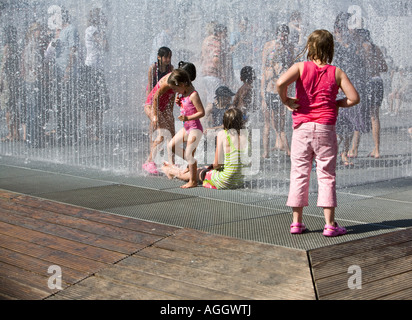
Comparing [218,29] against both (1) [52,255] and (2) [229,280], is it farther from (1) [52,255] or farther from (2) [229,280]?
(2) [229,280]

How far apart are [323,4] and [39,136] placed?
7.20m

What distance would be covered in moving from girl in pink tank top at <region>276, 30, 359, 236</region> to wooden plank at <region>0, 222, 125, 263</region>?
1.39 metres

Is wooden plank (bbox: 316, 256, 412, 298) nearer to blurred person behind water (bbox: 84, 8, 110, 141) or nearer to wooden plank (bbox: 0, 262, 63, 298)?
wooden plank (bbox: 0, 262, 63, 298)

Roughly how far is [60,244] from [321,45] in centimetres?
234

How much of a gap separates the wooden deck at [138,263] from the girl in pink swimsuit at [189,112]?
6.46 ft

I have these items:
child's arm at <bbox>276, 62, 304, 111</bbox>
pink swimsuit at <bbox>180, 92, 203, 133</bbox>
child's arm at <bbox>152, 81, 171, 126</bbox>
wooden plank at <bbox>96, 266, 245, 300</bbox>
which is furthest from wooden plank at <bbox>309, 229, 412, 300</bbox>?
child's arm at <bbox>152, 81, 171, 126</bbox>

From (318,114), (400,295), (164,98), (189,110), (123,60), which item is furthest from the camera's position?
(123,60)

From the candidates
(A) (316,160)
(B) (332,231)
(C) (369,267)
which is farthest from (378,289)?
(A) (316,160)

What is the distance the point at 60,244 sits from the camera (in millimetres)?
4594

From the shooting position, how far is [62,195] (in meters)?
6.50

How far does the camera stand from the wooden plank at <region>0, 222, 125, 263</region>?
4.28 m

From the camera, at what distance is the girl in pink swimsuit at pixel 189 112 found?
7.11m

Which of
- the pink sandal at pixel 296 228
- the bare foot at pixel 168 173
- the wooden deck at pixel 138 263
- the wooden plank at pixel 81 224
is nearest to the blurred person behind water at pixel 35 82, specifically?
the bare foot at pixel 168 173
